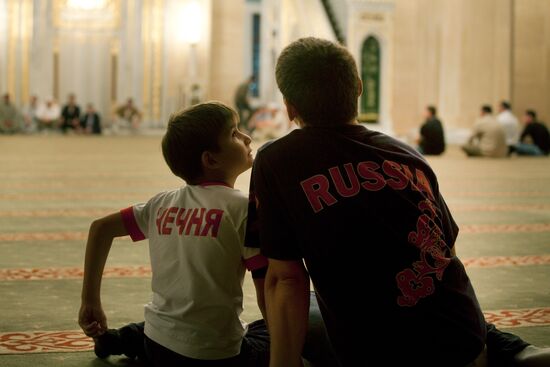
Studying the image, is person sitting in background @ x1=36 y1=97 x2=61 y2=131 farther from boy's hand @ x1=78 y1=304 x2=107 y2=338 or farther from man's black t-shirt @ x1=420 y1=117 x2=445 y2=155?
boy's hand @ x1=78 y1=304 x2=107 y2=338

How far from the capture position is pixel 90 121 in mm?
19078

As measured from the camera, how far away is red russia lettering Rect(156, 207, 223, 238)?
6.07 ft

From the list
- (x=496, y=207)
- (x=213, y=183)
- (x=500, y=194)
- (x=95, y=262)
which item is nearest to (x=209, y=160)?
(x=213, y=183)

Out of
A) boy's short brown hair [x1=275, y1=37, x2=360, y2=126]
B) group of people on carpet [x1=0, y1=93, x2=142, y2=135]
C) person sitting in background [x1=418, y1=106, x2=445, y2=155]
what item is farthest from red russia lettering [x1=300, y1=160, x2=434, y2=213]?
group of people on carpet [x1=0, y1=93, x2=142, y2=135]

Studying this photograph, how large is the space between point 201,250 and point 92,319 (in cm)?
34

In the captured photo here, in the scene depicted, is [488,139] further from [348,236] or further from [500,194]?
[348,236]

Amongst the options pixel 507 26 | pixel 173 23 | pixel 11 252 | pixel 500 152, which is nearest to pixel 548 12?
pixel 507 26

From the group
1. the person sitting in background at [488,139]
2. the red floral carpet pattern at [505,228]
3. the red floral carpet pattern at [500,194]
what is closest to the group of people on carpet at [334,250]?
the red floral carpet pattern at [505,228]

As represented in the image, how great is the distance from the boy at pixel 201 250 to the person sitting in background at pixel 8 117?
57.3ft

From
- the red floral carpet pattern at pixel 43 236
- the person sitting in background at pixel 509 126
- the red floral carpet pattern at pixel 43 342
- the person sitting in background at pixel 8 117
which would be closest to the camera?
the red floral carpet pattern at pixel 43 342

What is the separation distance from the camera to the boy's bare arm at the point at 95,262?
6.48 feet

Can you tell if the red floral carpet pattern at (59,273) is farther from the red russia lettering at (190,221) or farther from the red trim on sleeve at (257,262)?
the red trim on sleeve at (257,262)

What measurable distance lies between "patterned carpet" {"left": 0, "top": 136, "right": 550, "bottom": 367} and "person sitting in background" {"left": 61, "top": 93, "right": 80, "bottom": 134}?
437 inches

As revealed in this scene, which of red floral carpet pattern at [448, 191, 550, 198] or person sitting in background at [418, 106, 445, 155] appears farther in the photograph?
person sitting in background at [418, 106, 445, 155]
